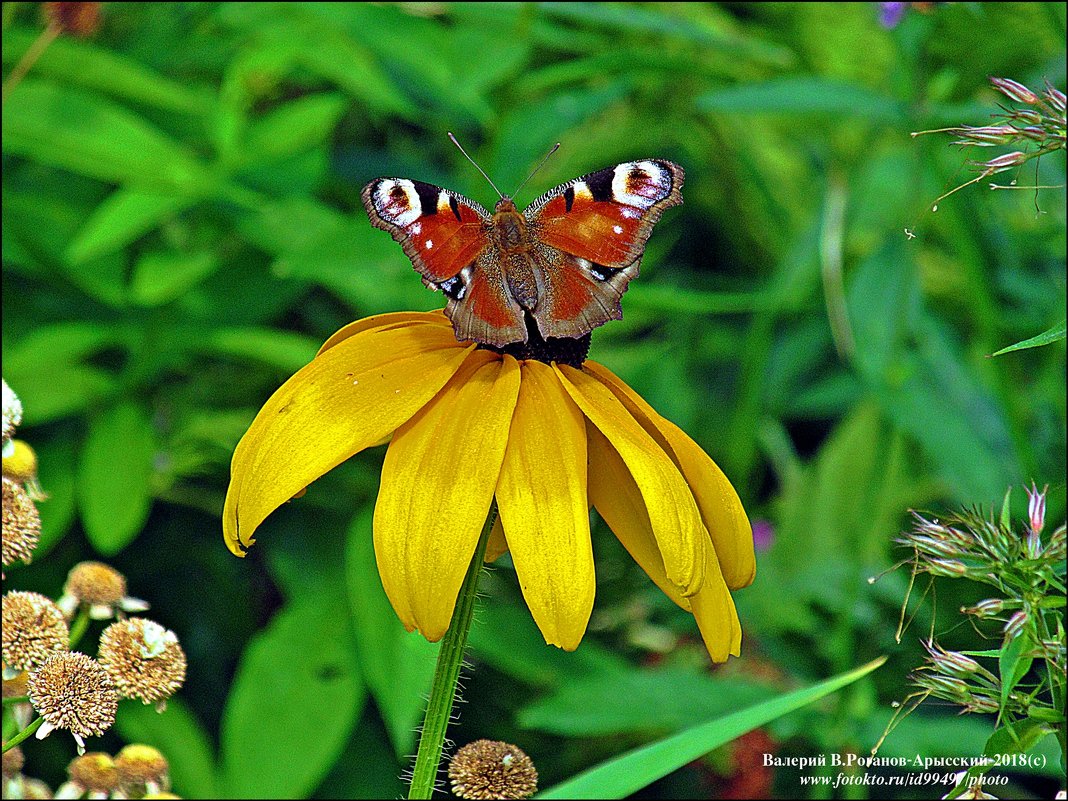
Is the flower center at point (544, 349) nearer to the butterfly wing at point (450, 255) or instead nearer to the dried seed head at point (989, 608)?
the butterfly wing at point (450, 255)

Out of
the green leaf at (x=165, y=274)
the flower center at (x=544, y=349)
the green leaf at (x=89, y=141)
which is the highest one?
the green leaf at (x=89, y=141)

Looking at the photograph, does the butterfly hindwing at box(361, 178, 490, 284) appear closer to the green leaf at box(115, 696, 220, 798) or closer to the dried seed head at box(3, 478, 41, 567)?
the dried seed head at box(3, 478, 41, 567)

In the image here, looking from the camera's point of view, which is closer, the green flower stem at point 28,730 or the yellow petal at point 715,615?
the green flower stem at point 28,730

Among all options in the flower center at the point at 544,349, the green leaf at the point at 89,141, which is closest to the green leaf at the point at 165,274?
the green leaf at the point at 89,141

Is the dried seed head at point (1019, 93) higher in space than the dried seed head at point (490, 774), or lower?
higher

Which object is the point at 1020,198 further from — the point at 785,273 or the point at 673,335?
the point at 673,335

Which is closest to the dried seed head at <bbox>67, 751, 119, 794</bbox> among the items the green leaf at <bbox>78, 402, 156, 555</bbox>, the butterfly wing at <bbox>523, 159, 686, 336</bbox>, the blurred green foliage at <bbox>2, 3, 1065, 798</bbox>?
the butterfly wing at <bbox>523, 159, 686, 336</bbox>

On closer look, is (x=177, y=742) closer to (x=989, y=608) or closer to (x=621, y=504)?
(x=621, y=504)
